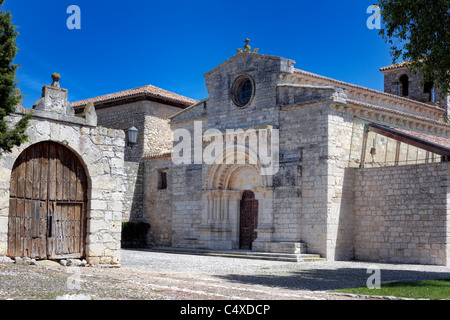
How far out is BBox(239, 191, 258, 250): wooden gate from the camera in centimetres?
2238

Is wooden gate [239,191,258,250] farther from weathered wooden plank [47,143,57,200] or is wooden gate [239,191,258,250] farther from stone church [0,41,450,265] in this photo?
weathered wooden plank [47,143,57,200]

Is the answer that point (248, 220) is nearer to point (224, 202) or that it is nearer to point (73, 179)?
point (224, 202)

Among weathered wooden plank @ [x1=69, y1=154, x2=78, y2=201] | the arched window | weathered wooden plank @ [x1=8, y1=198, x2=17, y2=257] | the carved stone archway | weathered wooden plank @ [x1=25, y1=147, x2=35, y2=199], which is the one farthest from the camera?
the arched window

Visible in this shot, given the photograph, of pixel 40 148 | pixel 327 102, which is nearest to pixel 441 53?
pixel 327 102

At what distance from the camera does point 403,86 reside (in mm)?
33000

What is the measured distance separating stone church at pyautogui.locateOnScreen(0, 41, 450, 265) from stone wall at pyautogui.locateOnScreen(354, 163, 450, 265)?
36 millimetres

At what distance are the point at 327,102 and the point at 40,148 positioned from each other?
1102 cm

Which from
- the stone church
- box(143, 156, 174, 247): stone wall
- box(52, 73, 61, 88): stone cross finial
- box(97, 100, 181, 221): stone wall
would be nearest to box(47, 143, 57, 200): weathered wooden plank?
→ the stone church

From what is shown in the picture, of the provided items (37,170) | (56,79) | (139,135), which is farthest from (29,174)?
(139,135)

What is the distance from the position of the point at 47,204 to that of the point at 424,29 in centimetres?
951

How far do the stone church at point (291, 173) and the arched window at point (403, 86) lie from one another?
585 cm

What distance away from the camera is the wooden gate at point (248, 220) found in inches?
881
